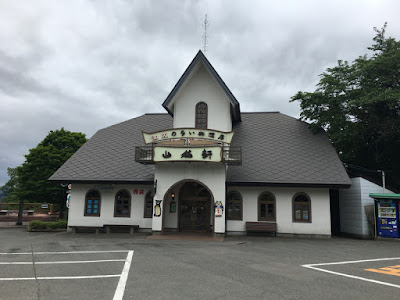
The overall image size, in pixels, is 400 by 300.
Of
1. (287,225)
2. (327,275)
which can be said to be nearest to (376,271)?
(327,275)

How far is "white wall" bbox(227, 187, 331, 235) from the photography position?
14453mm

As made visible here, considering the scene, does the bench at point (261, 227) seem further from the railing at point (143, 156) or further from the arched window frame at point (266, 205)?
the railing at point (143, 156)

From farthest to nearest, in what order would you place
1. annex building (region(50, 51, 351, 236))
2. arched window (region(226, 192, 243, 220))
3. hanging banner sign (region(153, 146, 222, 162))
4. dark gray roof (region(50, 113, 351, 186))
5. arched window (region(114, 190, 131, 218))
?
arched window (region(114, 190, 131, 218)) < arched window (region(226, 192, 243, 220)) < dark gray roof (region(50, 113, 351, 186)) < annex building (region(50, 51, 351, 236)) < hanging banner sign (region(153, 146, 222, 162))

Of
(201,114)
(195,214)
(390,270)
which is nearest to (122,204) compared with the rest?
(195,214)

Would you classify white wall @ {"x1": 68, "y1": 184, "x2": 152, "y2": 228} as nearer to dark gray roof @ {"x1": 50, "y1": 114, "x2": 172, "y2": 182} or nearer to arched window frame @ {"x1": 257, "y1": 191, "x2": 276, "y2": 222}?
dark gray roof @ {"x1": 50, "y1": 114, "x2": 172, "y2": 182}

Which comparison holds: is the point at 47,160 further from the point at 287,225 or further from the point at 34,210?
the point at 287,225

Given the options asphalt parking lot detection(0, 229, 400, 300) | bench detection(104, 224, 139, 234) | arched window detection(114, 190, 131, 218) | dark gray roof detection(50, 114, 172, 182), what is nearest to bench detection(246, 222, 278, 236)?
asphalt parking lot detection(0, 229, 400, 300)

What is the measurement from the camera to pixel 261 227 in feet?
47.3

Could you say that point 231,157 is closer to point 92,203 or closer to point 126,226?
point 126,226

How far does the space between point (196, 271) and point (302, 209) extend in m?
9.30

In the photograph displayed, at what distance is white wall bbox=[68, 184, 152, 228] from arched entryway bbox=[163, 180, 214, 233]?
5.51 feet

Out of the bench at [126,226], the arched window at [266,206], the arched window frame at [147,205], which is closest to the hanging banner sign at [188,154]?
the arched window frame at [147,205]

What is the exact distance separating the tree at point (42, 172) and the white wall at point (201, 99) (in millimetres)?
10115

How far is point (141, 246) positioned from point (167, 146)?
4761 millimetres
